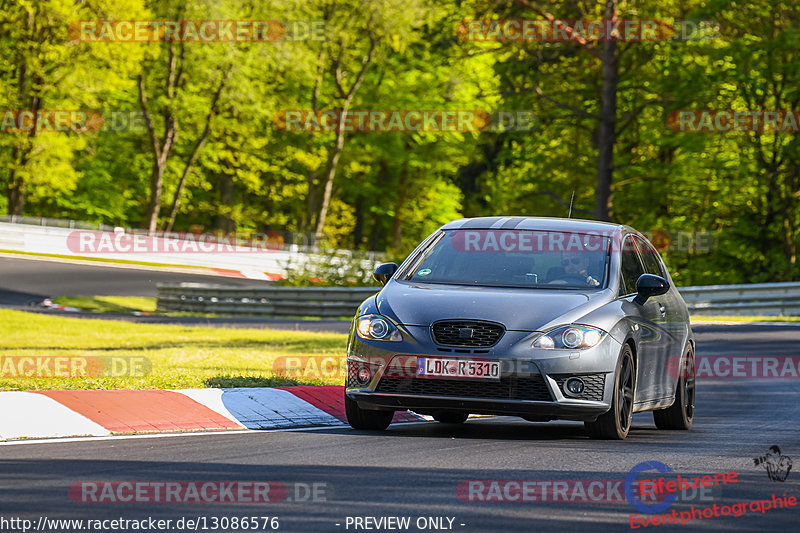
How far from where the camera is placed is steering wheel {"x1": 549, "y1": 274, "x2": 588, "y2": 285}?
9.81 m

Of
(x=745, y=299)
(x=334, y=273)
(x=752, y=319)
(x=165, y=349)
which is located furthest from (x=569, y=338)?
(x=334, y=273)

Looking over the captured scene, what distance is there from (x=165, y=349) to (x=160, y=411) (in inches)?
378

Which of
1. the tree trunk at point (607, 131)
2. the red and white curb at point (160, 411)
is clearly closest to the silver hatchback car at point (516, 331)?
the red and white curb at point (160, 411)

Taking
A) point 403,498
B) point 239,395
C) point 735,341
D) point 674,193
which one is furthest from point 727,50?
point 403,498

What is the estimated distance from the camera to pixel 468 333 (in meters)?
8.89

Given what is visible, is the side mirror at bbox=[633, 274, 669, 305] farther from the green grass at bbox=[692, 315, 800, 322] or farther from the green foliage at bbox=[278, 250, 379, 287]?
the green foliage at bbox=[278, 250, 379, 287]

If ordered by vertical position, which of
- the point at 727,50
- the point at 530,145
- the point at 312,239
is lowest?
the point at 312,239

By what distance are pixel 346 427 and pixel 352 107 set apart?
5512cm

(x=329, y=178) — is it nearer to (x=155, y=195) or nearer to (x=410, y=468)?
(x=155, y=195)

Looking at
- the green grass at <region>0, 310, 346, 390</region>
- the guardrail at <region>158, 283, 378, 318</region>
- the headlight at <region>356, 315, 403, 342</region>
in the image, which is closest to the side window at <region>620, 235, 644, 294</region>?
the headlight at <region>356, 315, 403, 342</region>

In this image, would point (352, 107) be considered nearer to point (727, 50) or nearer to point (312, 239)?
point (312, 239)

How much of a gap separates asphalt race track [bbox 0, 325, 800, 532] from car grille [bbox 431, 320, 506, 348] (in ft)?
2.38

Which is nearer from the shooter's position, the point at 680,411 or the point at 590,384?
the point at 590,384

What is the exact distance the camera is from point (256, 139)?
63.7 m
